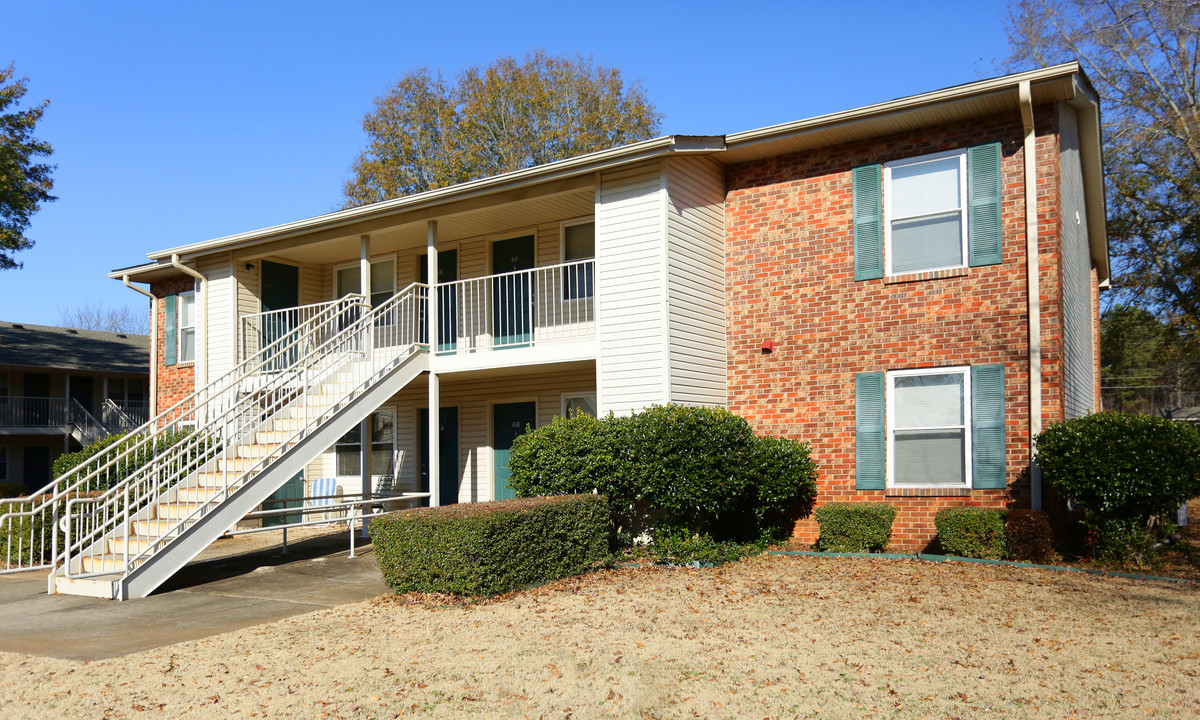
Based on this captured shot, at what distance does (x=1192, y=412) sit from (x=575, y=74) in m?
26.8

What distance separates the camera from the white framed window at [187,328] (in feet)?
64.2

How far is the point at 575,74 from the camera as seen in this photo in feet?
105

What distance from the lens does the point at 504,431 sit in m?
15.9

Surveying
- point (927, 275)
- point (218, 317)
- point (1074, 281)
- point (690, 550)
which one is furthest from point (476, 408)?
point (1074, 281)

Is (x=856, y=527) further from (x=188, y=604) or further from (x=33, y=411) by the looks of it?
(x=33, y=411)

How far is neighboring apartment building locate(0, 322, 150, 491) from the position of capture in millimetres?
31891

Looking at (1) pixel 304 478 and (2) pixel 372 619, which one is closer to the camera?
(2) pixel 372 619

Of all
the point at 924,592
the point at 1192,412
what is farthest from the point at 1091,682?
the point at 1192,412

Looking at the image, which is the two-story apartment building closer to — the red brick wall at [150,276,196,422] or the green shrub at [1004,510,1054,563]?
the green shrub at [1004,510,1054,563]

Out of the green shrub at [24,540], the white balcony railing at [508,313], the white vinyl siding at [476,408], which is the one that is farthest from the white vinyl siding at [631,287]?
the green shrub at [24,540]

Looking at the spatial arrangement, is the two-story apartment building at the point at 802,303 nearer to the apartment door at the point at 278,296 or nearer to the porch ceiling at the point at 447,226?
the porch ceiling at the point at 447,226

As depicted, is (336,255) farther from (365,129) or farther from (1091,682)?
(365,129)

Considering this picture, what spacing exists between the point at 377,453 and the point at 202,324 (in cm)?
401

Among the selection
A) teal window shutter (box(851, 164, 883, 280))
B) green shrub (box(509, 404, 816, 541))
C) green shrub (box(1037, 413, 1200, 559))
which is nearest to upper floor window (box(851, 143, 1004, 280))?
teal window shutter (box(851, 164, 883, 280))
